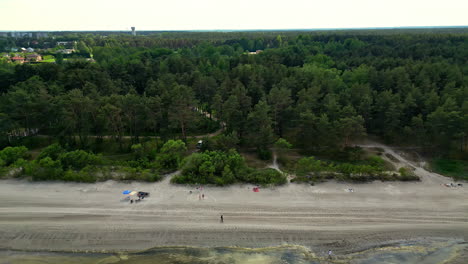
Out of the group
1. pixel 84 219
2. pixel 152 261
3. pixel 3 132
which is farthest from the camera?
pixel 3 132

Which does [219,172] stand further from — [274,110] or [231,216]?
[274,110]

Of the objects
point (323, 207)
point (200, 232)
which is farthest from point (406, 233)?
point (200, 232)

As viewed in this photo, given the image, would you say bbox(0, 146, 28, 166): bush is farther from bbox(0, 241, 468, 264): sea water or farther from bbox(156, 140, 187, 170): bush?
bbox(156, 140, 187, 170): bush

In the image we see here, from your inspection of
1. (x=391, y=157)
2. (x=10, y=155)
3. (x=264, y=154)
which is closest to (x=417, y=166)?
(x=391, y=157)

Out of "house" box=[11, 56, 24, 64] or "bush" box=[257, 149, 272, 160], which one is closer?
"bush" box=[257, 149, 272, 160]

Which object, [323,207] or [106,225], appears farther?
[323,207]

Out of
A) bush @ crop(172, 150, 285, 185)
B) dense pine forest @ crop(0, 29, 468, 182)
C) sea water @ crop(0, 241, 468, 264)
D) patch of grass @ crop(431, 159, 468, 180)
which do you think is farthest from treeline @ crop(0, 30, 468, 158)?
sea water @ crop(0, 241, 468, 264)

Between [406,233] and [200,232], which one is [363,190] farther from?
[200,232]
